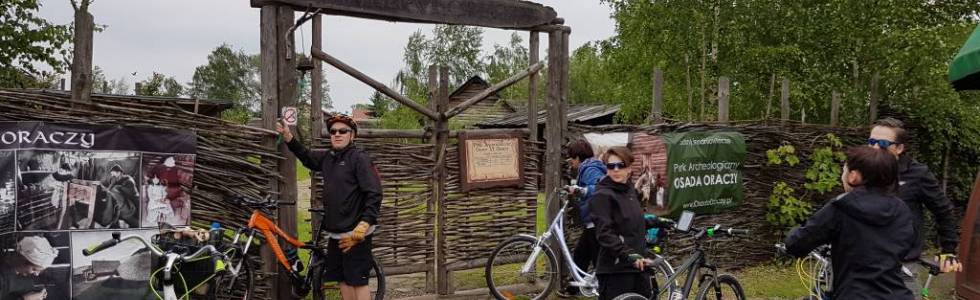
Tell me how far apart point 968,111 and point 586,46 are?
10.6 meters

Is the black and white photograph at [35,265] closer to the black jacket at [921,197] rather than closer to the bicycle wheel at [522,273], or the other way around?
the bicycle wheel at [522,273]

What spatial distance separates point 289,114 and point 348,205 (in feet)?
3.28

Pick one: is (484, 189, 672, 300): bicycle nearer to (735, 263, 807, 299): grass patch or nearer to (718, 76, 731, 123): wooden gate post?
(735, 263, 807, 299): grass patch

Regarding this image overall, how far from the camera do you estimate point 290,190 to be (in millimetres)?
5582

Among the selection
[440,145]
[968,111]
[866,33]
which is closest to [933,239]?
[968,111]

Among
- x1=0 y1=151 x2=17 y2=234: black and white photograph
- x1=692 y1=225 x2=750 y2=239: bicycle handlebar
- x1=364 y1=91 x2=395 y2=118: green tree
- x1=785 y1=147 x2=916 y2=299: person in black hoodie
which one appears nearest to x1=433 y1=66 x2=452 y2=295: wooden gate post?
x1=692 y1=225 x2=750 y2=239: bicycle handlebar

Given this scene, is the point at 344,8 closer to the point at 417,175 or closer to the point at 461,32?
the point at 417,175

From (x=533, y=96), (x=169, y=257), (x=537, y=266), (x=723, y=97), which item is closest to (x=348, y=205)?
(x=169, y=257)

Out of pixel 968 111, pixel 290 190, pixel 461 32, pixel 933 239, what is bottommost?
pixel 933 239

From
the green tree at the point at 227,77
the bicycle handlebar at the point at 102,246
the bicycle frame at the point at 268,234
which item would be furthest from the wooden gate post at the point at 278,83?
the green tree at the point at 227,77

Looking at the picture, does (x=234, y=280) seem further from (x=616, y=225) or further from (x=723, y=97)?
(x=723, y=97)

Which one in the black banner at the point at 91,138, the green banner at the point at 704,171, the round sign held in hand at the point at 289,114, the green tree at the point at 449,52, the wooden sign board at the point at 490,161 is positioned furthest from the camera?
the green tree at the point at 449,52

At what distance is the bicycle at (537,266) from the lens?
6285mm

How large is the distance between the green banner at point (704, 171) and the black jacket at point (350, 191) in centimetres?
405
